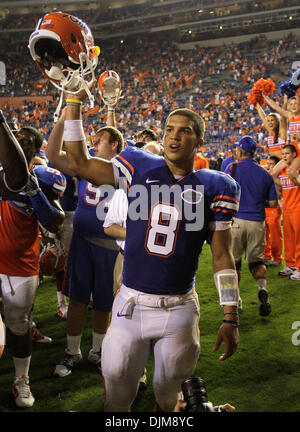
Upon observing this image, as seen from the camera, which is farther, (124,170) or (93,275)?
(93,275)

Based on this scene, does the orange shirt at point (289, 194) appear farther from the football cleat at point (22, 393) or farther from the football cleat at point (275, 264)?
the football cleat at point (22, 393)

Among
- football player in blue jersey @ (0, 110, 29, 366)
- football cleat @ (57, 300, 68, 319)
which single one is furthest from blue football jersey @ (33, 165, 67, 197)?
football cleat @ (57, 300, 68, 319)

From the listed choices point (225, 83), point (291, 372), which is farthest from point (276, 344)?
point (225, 83)

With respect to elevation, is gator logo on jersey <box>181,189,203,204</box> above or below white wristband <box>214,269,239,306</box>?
above

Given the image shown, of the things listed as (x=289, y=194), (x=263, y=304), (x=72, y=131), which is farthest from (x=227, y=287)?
(x=289, y=194)

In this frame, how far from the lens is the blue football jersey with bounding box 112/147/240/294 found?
2043 millimetres

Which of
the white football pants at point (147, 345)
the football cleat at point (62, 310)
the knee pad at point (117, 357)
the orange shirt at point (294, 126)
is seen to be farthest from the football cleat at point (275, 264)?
the knee pad at point (117, 357)

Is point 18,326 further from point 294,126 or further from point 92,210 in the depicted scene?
point 294,126

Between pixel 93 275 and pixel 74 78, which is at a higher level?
pixel 74 78

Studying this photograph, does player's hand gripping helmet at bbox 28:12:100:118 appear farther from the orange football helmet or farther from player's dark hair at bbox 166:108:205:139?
the orange football helmet

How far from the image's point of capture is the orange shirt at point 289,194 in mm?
5922

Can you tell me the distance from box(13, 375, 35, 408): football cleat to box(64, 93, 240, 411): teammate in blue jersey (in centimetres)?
102

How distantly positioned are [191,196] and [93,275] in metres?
1.59

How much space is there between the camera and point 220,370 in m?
3.40
